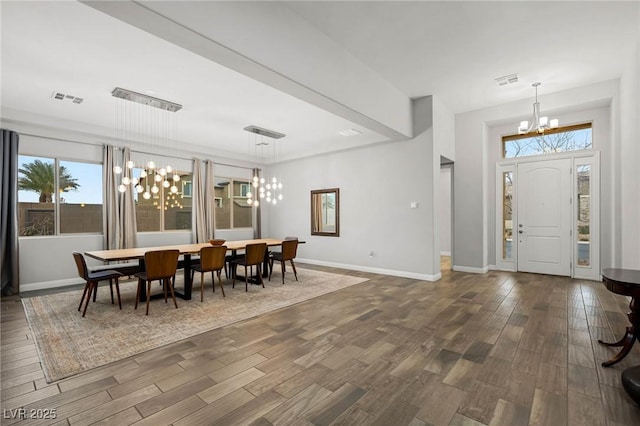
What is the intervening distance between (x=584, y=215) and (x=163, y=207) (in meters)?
8.92

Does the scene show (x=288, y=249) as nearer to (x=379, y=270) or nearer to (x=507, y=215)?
(x=379, y=270)

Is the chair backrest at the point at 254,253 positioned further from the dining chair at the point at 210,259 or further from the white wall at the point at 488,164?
the white wall at the point at 488,164

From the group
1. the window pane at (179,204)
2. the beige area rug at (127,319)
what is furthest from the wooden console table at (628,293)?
the window pane at (179,204)

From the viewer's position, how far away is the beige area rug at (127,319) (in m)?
2.74

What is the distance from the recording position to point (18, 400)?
205cm

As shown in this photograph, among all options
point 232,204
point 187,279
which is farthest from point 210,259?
point 232,204

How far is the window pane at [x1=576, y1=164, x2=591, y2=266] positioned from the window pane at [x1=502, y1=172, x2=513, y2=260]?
1.10 m

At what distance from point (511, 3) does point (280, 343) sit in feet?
13.7

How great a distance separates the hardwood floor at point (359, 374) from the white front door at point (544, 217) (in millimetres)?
2254

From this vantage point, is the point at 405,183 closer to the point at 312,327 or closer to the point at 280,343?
the point at 312,327

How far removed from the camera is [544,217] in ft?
19.8

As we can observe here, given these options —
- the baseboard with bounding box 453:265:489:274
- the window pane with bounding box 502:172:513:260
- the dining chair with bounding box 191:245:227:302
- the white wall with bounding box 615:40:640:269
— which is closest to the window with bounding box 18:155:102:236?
the dining chair with bounding box 191:245:227:302

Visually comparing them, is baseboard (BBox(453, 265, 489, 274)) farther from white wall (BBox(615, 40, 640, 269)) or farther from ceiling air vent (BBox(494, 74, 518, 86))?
ceiling air vent (BBox(494, 74, 518, 86))

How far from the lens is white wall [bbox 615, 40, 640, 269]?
387cm
